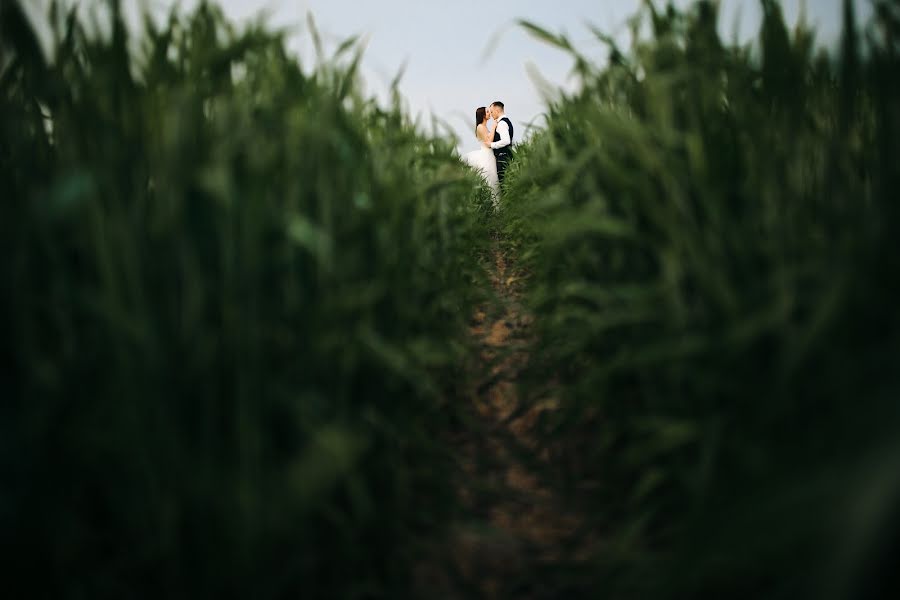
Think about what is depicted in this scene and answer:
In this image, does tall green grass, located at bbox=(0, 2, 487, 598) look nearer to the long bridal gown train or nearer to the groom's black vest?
the long bridal gown train

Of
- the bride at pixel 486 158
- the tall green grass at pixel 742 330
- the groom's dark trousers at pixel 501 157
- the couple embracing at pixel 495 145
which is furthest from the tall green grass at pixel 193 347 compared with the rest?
the groom's dark trousers at pixel 501 157

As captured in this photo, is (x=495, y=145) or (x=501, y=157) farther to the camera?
(x=501, y=157)

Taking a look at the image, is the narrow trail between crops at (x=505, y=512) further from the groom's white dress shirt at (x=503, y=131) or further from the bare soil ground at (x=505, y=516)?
the groom's white dress shirt at (x=503, y=131)

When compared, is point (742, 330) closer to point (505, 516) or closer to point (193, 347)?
point (505, 516)

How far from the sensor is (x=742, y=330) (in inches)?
31.7

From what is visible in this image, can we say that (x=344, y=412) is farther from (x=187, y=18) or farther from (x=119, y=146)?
(x=187, y=18)

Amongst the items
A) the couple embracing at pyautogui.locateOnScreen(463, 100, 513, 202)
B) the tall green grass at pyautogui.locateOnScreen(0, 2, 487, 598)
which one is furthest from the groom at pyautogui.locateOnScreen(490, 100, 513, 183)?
the tall green grass at pyautogui.locateOnScreen(0, 2, 487, 598)

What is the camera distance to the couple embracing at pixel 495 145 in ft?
21.6

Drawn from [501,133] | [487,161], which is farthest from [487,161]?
[501,133]

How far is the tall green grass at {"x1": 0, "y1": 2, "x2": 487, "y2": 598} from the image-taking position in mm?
731

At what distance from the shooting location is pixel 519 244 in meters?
3.42

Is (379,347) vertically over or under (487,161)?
under

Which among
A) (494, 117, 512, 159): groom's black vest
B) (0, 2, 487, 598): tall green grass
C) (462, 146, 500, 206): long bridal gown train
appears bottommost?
(0, 2, 487, 598): tall green grass

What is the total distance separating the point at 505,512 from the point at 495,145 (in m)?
6.07
